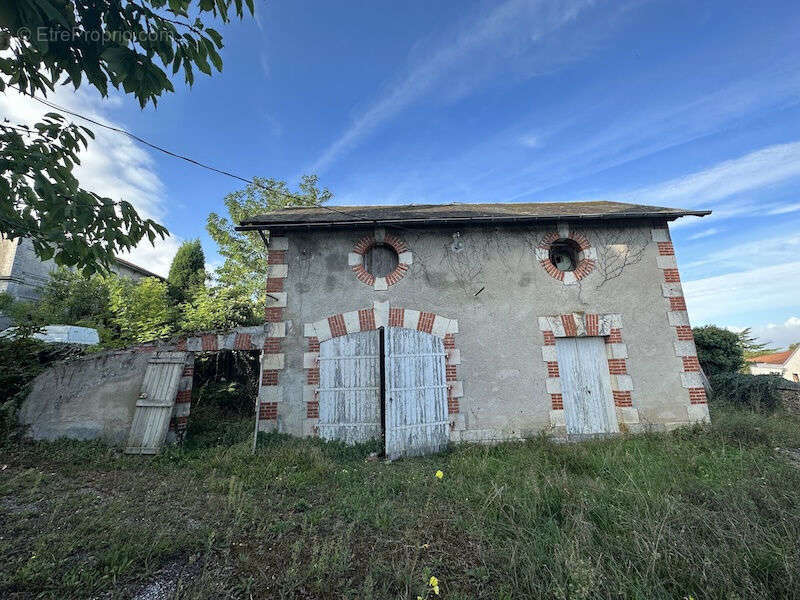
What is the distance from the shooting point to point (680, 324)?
687 centimetres

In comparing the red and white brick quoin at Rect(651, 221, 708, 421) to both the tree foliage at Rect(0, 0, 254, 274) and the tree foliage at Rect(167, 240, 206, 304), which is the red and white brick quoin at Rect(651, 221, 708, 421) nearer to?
the tree foliage at Rect(0, 0, 254, 274)

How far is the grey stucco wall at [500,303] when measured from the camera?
649cm

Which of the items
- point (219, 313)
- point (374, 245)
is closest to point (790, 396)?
point (374, 245)

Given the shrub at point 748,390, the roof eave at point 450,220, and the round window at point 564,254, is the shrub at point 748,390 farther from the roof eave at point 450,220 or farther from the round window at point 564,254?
the round window at point 564,254

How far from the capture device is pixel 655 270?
7.13 meters

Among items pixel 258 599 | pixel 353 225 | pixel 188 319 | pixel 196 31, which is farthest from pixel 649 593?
pixel 188 319

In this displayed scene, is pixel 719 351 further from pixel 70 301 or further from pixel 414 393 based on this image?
pixel 70 301

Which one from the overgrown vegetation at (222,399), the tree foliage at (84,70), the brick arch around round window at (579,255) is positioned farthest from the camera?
the brick arch around round window at (579,255)

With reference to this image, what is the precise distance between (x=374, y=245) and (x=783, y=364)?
39429mm

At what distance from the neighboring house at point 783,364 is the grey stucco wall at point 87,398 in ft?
122

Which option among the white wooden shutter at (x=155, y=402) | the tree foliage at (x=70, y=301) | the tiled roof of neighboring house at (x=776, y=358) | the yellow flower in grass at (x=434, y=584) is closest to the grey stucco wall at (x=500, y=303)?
the white wooden shutter at (x=155, y=402)

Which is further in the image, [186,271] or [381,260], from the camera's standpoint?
[186,271]

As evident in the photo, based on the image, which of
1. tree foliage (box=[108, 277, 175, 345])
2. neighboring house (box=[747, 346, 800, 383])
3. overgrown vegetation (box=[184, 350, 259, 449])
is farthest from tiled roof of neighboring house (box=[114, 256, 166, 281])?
neighboring house (box=[747, 346, 800, 383])

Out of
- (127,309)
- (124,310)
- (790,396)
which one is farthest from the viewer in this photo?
(127,309)
